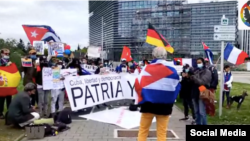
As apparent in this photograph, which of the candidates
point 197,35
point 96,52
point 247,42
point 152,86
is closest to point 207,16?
point 197,35

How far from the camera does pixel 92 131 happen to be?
23.9 ft

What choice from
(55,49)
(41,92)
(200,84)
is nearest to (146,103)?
(200,84)

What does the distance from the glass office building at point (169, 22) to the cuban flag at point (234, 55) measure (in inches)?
2717

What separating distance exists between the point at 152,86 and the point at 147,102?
0.28 metres

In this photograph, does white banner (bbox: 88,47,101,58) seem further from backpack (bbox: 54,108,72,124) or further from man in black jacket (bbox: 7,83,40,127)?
man in black jacket (bbox: 7,83,40,127)

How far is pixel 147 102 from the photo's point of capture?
4.79 metres

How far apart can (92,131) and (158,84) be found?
123 inches

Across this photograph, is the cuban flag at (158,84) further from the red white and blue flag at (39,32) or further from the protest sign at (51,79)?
the red white and blue flag at (39,32)

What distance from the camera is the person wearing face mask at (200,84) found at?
22.6 ft

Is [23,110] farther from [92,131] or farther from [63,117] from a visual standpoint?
[92,131]

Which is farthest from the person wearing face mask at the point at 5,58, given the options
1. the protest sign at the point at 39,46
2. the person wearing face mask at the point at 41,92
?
the protest sign at the point at 39,46

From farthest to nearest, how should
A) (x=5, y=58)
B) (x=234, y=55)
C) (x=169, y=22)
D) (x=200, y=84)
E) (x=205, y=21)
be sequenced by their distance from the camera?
(x=205, y=21), (x=169, y=22), (x=234, y=55), (x=5, y=58), (x=200, y=84)

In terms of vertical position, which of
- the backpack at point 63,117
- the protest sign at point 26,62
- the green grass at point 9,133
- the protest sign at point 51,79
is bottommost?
the green grass at point 9,133

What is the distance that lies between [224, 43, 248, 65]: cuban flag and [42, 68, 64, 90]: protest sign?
236 inches
